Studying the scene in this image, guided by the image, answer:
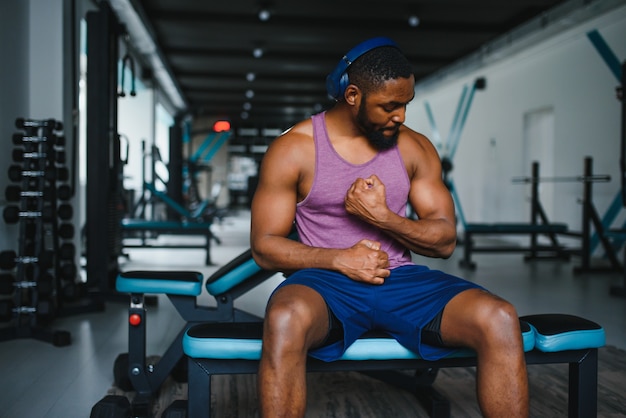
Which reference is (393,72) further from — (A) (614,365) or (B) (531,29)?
(B) (531,29)

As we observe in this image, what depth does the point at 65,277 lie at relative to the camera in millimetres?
3125

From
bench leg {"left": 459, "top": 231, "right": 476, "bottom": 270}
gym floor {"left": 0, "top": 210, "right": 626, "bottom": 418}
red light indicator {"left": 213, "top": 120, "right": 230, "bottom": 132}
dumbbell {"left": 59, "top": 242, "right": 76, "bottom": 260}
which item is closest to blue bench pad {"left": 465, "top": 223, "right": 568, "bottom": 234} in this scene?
bench leg {"left": 459, "top": 231, "right": 476, "bottom": 270}

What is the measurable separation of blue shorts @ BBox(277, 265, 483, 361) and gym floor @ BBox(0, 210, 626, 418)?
904mm

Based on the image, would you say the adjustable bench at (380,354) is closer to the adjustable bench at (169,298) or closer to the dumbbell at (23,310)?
the adjustable bench at (169,298)

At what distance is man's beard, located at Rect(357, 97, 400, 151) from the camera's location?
151 centimetres

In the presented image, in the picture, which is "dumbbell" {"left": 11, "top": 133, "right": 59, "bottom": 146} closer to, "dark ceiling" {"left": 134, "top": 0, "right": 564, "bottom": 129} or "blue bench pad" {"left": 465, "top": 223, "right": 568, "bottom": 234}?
"dark ceiling" {"left": 134, "top": 0, "right": 564, "bottom": 129}

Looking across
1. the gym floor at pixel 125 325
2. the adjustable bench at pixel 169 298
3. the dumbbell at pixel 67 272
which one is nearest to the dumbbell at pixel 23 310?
the gym floor at pixel 125 325

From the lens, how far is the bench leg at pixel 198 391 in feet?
4.37

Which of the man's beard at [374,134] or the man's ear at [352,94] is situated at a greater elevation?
the man's ear at [352,94]

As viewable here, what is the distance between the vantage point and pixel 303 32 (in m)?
7.22

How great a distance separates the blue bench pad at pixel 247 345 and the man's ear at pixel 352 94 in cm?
58

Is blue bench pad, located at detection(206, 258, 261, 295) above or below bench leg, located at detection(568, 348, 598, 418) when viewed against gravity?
above

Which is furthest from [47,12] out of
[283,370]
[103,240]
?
[283,370]

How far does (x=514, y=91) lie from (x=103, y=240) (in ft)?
19.3
